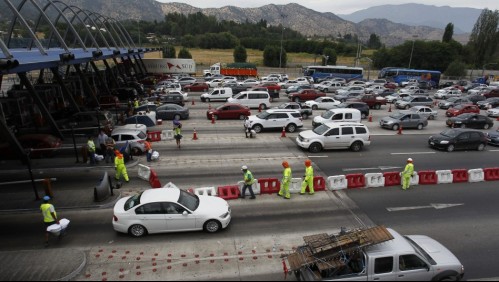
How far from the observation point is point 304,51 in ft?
405

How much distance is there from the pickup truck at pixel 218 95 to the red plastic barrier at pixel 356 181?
2344 centimetres

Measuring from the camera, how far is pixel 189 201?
442 inches

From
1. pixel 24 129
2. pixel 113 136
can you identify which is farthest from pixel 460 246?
pixel 24 129

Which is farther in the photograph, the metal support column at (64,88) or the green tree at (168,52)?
the green tree at (168,52)

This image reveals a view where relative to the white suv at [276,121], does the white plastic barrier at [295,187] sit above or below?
below

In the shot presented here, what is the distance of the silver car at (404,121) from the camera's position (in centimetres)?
2661

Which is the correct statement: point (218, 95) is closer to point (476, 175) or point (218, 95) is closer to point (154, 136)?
point (154, 136)

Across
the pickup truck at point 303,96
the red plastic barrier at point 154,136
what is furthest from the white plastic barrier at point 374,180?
the pickup truck at point 303,96

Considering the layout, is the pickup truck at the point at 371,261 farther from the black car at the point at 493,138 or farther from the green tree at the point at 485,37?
the green tree at the point at 485,37

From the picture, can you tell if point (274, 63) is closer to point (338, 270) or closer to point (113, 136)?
point (113, 136)

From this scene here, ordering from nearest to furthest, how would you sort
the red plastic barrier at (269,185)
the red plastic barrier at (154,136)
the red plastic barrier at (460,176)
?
1. the red plastic barrier at (269,185)
2. the red plastic barrier at (460,176)
3. the red plastic barrier at (154,136)

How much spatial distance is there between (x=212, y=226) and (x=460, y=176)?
Answer: 12410 mm

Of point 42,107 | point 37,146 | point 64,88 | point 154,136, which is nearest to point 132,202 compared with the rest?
point 37,146

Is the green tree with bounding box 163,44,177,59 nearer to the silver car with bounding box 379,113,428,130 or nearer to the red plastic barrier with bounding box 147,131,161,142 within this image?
the red plastic barrier with bounding box 147,131,161,142
